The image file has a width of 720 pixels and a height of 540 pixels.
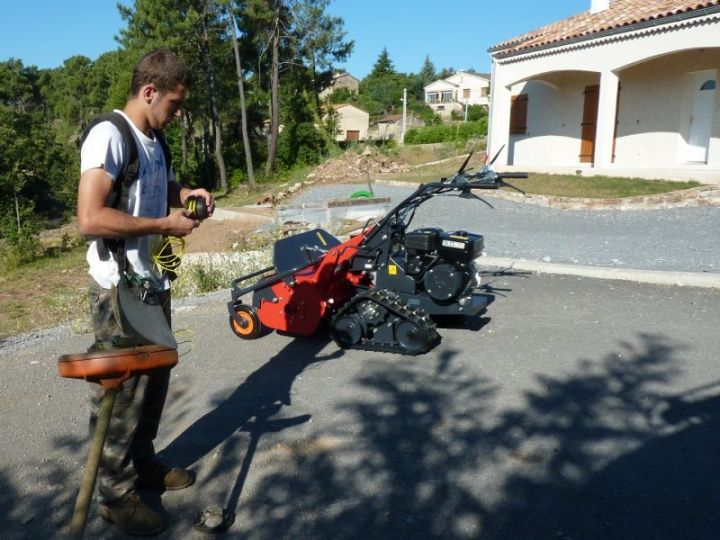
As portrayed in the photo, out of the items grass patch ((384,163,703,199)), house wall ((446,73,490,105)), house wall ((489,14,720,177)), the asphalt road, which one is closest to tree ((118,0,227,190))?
house wall ((489,14,720,177))

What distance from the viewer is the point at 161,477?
9.86ft

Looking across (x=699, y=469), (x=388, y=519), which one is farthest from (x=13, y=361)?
(x=699, y=469)

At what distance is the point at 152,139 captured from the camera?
2.76 meters

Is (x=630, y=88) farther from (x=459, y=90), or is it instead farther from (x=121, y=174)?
(x=459, y=90)

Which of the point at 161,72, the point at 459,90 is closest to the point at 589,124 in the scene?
the point at 161,72

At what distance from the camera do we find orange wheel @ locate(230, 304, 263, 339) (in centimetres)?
529

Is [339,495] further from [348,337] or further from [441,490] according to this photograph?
[348,337]

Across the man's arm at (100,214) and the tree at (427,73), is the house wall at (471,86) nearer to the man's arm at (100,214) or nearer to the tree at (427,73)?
the tree at (427,73)

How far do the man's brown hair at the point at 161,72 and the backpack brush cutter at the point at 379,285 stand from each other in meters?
2.54

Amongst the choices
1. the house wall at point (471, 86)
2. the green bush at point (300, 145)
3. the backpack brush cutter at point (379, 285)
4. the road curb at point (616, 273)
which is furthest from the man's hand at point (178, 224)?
the house wall at point (471, 86)

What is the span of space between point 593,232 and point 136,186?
943 centimetres

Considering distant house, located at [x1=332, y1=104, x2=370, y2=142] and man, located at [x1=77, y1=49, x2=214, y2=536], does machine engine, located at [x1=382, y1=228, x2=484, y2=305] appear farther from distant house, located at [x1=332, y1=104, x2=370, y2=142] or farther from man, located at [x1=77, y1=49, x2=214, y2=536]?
distant house, located at [x1=332, y1=104, x2=370, y2=142]

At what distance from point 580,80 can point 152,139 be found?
1874cm

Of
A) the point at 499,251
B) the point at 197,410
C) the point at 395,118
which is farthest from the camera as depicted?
the point at 395,118
